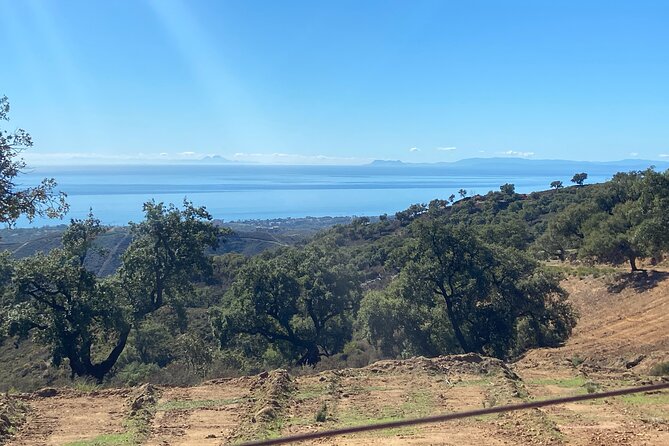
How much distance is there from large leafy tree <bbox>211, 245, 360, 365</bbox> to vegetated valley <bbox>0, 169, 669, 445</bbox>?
68 mm

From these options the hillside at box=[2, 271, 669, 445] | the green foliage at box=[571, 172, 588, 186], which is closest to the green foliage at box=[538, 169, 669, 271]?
the hillside at box=[2, 271, 669, 445]

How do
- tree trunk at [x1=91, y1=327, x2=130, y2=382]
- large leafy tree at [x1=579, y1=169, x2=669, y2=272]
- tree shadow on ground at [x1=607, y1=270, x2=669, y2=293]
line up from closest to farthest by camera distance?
tree trunk at [x1=91, y1=327, x2=130, y2=382] < large leafy tree at [x1=579, y1=169, x2=669, y2=272] < tree shadow on ground at [x1=607, y1=270, x2=669, y2=293]

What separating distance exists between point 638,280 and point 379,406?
754 inches

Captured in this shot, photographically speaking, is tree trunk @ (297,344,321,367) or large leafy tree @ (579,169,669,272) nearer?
tree trunk @ (297,344,321,367)

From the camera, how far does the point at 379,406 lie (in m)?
9.26

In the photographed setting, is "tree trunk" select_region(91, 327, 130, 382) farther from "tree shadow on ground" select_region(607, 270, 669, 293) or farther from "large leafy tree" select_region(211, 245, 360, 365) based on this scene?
"tree shadow on ground" select_region(607, 270, 669, 293)

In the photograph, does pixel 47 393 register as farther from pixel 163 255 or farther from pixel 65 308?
pixel 163 255

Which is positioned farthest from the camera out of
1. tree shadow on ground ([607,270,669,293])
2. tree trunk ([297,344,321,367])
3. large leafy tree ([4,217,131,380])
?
tree shadow on ground ([607,270,669,293])

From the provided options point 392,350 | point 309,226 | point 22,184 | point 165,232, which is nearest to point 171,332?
point 165,232

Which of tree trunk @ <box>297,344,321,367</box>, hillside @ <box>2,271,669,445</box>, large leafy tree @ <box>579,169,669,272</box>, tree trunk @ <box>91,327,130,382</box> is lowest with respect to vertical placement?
tree trunk @ <box>297,344,321,367</box>

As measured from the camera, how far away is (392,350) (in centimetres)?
1809

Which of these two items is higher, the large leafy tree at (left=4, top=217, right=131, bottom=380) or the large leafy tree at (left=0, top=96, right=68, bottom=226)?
the large leafy tree at (left=0, top=96, right=68, bottom=226)

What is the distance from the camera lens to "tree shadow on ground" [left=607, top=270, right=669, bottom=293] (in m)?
22.7

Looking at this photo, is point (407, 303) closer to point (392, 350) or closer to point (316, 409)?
point (392, 350)
